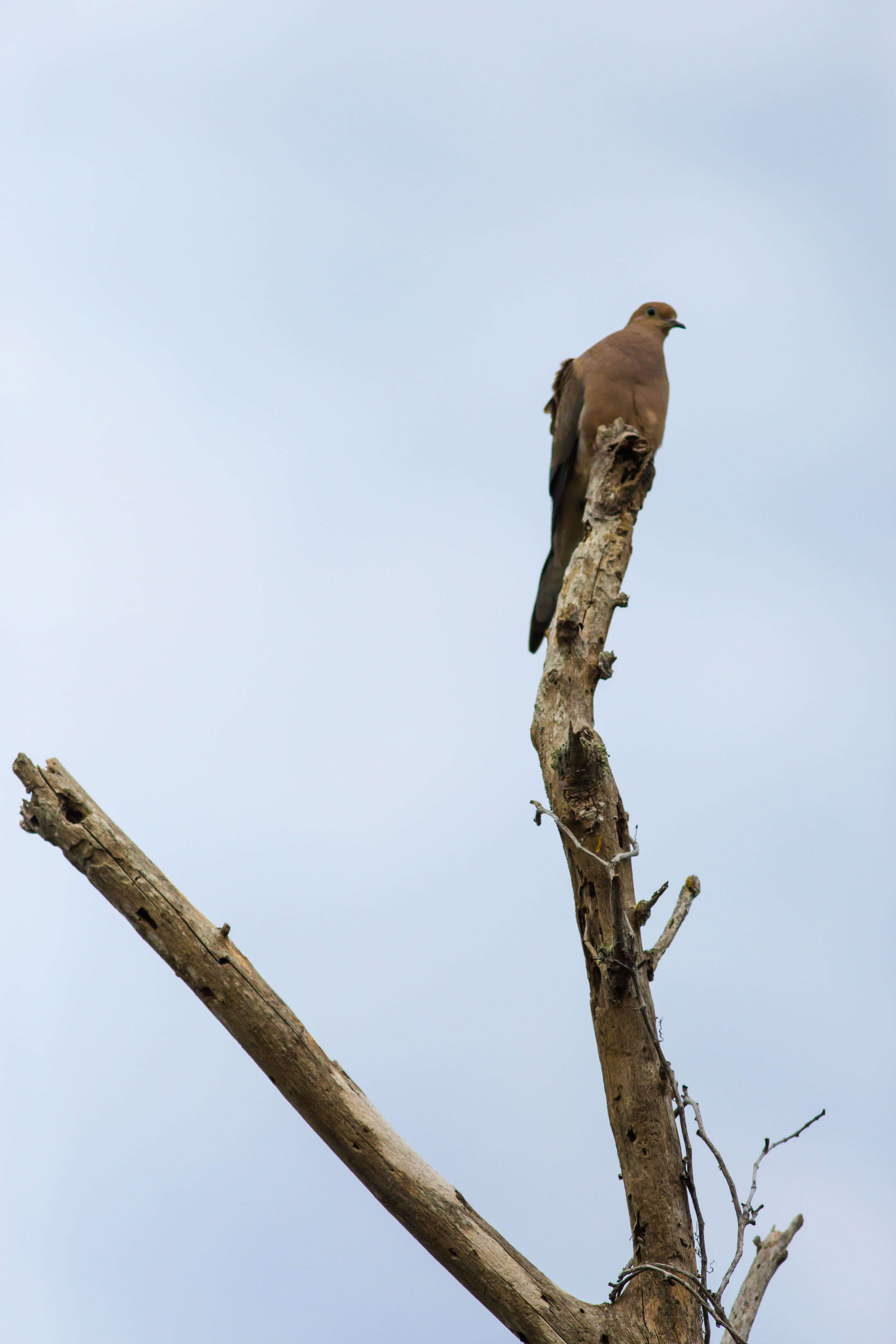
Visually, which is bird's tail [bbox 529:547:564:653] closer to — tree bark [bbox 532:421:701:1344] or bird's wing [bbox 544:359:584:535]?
bird's wing [bbox 544:359:584:535]

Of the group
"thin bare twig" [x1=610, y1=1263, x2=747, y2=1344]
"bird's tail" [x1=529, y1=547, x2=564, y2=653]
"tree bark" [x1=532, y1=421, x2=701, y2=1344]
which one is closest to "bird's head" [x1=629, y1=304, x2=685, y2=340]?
"bird's tail" [x1=529, y1=547, x2=564, y2=653]

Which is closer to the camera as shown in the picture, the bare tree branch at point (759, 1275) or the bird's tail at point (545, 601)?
the bare tree branch at point (759, 1275)

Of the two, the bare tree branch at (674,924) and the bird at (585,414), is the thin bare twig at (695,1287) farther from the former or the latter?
the bird at (585,414)

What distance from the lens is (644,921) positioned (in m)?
2.95

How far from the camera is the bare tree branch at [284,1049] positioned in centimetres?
259

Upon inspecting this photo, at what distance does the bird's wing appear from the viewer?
189 inches

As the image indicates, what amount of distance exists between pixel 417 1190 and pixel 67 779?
1.33m

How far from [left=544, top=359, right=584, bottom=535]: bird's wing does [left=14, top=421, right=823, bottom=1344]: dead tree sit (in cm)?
169

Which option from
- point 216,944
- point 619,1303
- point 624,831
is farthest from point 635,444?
point 619,1303

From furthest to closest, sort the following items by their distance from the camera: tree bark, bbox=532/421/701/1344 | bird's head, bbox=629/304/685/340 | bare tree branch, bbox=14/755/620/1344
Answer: bird's head, bbox=629/304/685/340 → tree bark, bbox=532/421/701/1344 → bare tree branch, bbox=14/755/620/1344

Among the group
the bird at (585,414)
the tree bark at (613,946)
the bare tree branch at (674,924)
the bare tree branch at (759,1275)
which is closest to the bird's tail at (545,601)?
the bird at (585,414)

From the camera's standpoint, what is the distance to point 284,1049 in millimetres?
2596

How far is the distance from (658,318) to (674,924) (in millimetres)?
3459

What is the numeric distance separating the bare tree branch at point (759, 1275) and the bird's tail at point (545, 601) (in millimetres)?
2365
